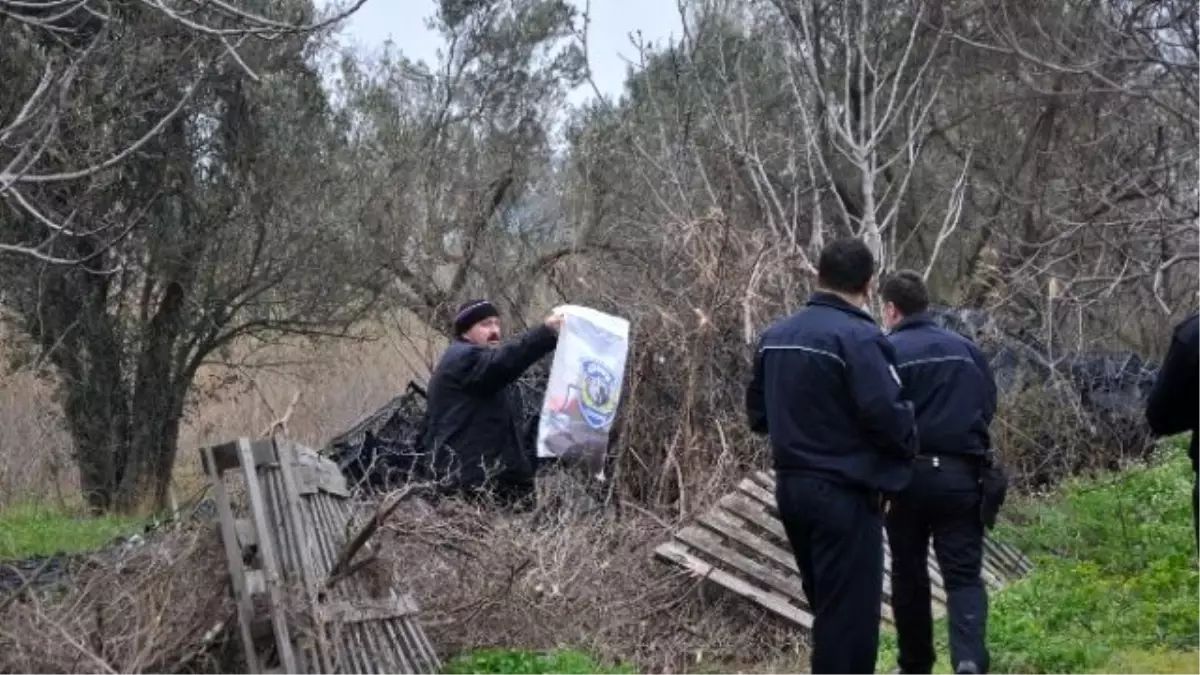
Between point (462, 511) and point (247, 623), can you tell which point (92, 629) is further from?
point (462, 511)

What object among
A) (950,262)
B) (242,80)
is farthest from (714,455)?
(950,262)

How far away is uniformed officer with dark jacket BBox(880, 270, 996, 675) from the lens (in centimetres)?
673

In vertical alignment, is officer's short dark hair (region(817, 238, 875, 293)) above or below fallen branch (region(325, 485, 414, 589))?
above

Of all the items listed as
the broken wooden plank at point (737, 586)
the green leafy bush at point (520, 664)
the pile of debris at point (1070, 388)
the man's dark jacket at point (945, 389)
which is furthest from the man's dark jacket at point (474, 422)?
the pile of debris at point (1070, 388)

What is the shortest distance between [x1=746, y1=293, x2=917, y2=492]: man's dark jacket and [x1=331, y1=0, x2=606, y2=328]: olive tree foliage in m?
11.9

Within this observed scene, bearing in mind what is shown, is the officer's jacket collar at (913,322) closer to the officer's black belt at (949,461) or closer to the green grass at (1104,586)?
the officer's black belt at (949,461)

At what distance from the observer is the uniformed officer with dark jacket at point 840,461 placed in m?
5.62

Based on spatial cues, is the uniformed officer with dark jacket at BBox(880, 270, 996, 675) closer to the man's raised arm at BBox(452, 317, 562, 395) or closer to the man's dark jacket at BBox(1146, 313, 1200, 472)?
the man's dark jacket at BBox(1146, 313, 1200, 472)

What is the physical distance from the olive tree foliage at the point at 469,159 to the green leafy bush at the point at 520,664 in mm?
10072

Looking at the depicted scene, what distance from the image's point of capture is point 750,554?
351 inches

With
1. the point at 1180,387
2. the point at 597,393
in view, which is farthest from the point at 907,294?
the point at 597,393

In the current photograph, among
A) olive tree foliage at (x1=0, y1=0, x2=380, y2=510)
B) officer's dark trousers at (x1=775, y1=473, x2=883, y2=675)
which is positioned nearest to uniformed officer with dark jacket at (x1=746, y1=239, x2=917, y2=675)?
officer's dark trousers at (x1=775, y1=473, x2=883, y2=675)

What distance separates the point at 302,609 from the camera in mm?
6309

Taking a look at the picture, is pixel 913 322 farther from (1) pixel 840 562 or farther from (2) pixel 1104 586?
(2) pixel 1104 586
